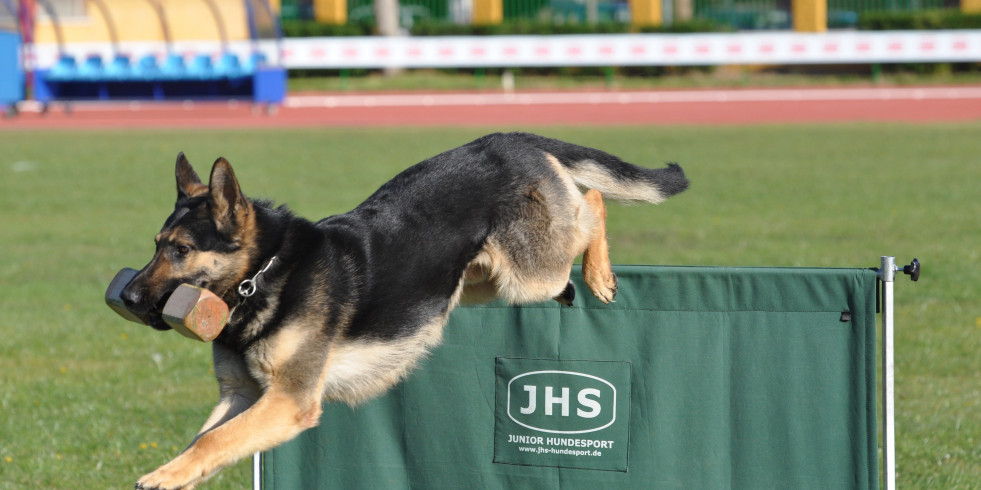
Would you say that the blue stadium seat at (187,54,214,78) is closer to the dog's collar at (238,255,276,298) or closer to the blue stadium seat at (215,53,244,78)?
the blue stadium seat at (215,53,244,78)

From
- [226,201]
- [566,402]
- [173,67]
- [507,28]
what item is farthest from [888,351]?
[507,28]

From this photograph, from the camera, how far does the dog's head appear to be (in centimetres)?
379

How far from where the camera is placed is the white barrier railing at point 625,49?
1292 inches

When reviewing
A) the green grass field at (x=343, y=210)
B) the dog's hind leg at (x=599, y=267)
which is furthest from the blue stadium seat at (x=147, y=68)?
the dog's hind leg at (x=599, y=267)

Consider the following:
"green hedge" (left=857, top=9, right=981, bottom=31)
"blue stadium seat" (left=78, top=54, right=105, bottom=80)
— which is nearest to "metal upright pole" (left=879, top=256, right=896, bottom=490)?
"blue stadium seat" (left=78, top=54, right=105, bottom=80)

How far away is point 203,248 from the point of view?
386cm

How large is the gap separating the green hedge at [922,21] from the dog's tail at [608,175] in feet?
105

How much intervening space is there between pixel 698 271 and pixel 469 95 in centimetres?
2812

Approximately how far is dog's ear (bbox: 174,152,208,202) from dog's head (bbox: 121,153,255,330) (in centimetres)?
15

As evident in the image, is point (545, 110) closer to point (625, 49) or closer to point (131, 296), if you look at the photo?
point (625, 49)

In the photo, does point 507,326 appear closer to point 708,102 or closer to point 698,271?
point 698,271

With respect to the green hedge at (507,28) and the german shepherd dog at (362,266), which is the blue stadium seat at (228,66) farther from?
the german shepherd dog at (362,266)

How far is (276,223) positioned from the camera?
412 cm

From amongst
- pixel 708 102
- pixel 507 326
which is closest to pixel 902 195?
pixel 507 326
